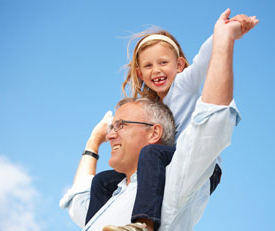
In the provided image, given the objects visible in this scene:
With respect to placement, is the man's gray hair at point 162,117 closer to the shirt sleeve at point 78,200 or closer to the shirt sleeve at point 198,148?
the shirt sleeve at point 198,148

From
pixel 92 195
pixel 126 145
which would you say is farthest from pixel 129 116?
pixel 92 195

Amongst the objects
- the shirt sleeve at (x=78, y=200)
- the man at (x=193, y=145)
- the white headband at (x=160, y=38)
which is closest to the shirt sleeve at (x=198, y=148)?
the man at (x=193, y=145)

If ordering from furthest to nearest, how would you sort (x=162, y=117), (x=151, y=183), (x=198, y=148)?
(x=162, y=117) → (x=151, y=183) → (x=198, y=148)

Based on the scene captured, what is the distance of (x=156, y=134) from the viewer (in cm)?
295

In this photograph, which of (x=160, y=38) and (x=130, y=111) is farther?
(x=160, y=38)

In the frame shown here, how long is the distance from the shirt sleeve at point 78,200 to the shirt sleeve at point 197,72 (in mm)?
1230

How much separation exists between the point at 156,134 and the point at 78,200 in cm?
108

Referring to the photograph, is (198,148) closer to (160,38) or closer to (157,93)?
(157,93)

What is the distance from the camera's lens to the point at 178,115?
3.38m

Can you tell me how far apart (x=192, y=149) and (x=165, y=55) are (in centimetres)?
179

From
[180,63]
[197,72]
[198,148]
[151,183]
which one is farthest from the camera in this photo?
[180,63]

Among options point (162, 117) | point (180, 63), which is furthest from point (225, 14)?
point (180, 63)

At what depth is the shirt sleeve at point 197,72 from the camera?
120 inches

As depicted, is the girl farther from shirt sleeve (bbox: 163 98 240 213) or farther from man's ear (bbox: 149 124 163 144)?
man's ear (bbox: 149 124 163 144)
